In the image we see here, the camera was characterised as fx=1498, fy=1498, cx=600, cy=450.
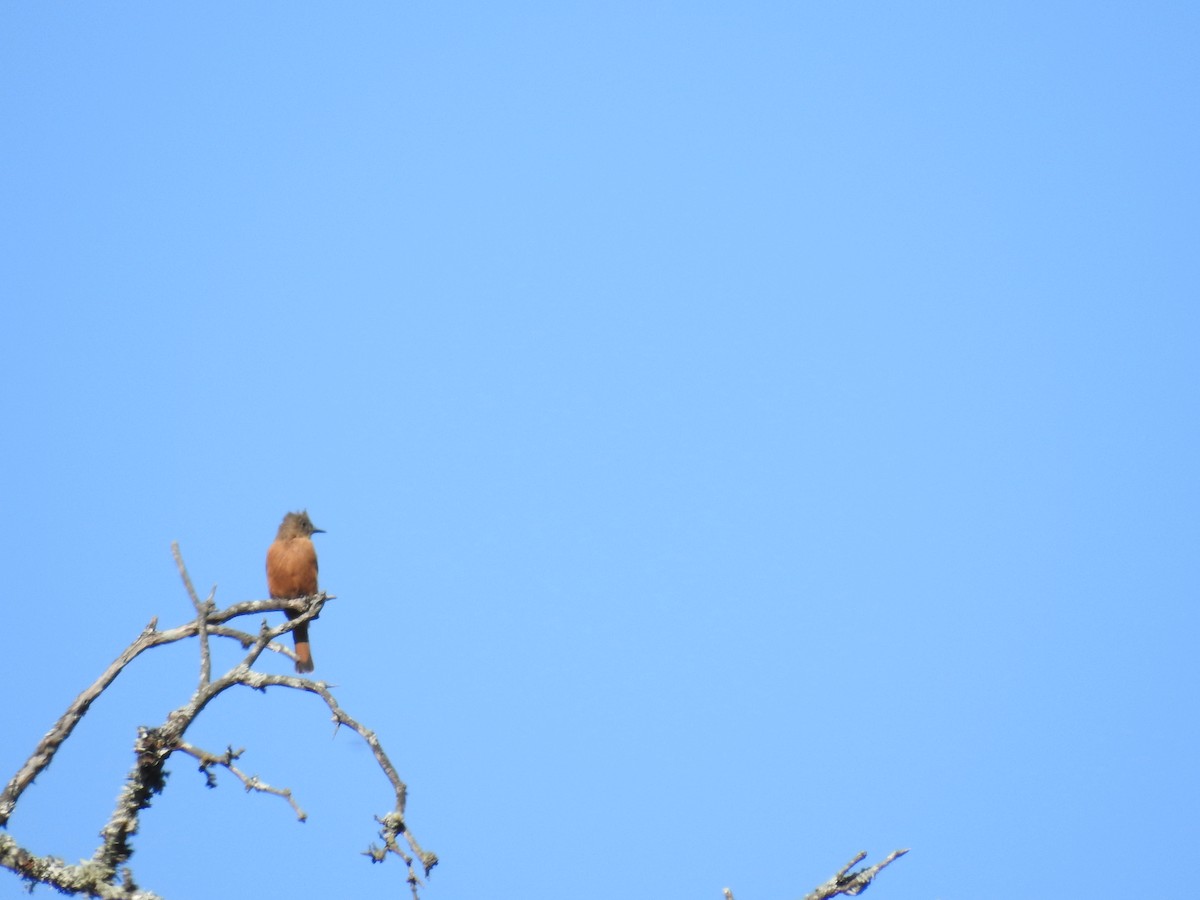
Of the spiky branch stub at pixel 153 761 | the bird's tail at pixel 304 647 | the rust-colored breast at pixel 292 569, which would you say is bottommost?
the spiky branch stub at pixel 153 761

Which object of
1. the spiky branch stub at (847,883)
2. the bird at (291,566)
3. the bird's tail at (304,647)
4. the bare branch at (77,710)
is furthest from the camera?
the bird at (291,566)

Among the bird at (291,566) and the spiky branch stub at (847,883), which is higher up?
the bird at (291,566)

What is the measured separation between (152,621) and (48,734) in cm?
71

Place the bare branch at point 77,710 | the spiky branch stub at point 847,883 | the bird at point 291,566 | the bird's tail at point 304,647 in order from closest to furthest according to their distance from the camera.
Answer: the spiky branch stub at point 847,883 → the bare branch at point 77,710 → the bird's tail at point 304,647 → the bird at point 291,566

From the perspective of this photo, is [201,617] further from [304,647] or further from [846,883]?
[304,647]

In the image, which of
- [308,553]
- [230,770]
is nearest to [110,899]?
[230,770]

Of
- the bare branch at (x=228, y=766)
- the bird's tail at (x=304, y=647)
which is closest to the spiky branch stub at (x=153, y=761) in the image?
the bare branch at (x=228, y=766)

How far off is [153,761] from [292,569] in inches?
261

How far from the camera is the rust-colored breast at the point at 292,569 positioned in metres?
13.7

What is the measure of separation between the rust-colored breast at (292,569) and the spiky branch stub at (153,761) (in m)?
5.94

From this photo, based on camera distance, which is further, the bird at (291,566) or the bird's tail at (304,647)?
the bird at (291,566)

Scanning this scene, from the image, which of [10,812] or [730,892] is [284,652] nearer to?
[10,812]

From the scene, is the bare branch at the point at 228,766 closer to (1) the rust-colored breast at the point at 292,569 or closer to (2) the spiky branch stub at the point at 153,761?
(2) the spiky branch stub at the point at 153,761

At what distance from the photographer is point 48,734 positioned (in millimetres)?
→ 6844
